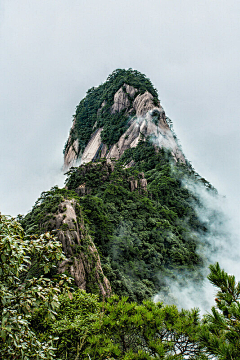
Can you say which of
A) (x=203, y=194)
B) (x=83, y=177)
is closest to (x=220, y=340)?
(x=83, y=177)

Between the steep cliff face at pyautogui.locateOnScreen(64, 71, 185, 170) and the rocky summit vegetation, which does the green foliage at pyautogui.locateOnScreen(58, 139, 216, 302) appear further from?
the steep cliff face at pyautogui.locateOnScreen(64, 71, 185, 170)

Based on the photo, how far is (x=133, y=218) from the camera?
32.2m

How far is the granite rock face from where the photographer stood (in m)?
57.7

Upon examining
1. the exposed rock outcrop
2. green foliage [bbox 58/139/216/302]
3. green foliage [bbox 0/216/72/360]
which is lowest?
green foliage [bbox 0/216/72/360]

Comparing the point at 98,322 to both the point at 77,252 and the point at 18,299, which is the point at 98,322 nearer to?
the point at 18,299

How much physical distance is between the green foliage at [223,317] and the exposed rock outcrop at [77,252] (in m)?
12.2

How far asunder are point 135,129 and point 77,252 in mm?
47219

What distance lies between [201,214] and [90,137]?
1554 inches

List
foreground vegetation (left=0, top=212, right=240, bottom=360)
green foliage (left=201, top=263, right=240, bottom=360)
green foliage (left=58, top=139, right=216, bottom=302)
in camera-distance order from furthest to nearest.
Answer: green foliage (left=58, top=139, right=216, bottom=302) → foreground vegetation (left=0, top=212, right=240, bottom=360) → green foliage (left=201, top=263, right=240, bottom=360)

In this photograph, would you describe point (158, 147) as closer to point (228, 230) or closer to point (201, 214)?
point (201, 214)

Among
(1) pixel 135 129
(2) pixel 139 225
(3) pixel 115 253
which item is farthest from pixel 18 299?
(1) pixel 135 129

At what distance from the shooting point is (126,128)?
62719 millimetres

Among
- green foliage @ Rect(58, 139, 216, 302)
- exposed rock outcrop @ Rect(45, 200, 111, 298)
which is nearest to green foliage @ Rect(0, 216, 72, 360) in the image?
exposed rock outcrop @ Rect(45, 200, 111, 298)

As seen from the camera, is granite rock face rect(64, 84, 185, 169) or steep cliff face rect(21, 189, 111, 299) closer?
steep cliff face rect(21, 189, 111, 299)
